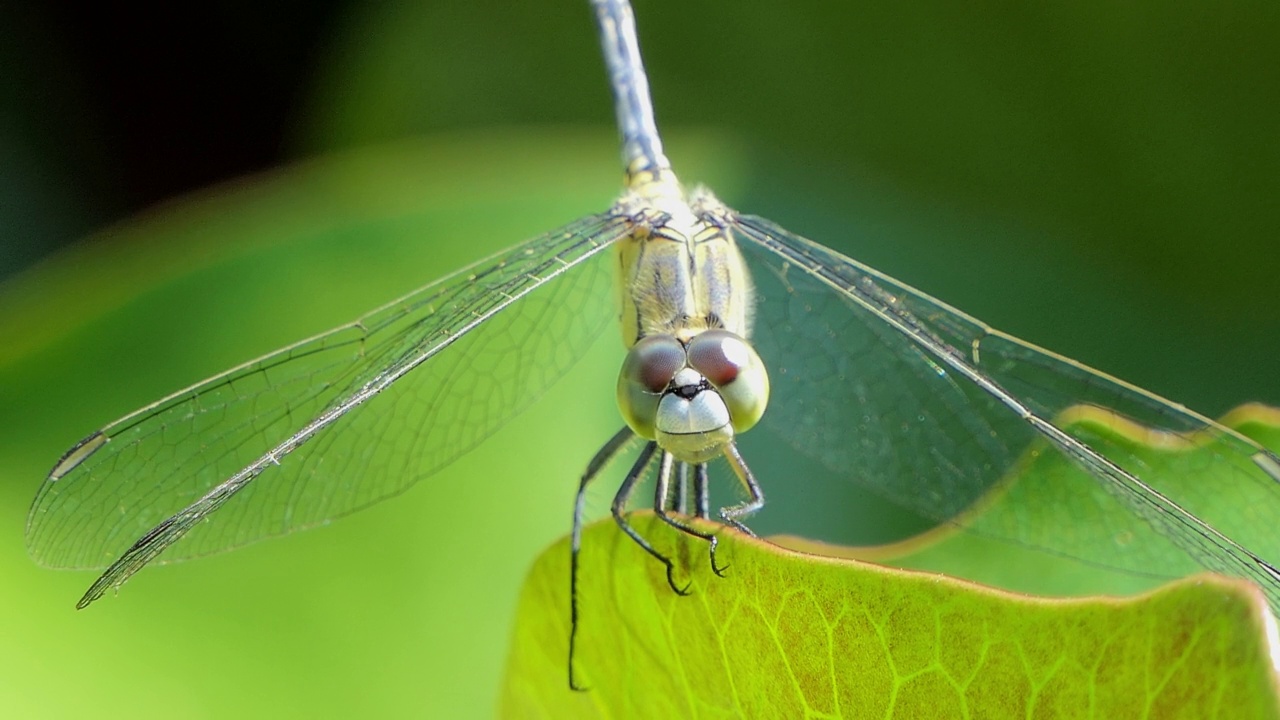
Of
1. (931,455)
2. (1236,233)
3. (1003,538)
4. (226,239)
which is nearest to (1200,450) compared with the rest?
(1003,538)

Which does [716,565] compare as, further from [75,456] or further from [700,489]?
[75,456]

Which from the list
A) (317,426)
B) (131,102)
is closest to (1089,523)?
(317,426)

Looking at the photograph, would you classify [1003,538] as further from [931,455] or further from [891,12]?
[891,12]

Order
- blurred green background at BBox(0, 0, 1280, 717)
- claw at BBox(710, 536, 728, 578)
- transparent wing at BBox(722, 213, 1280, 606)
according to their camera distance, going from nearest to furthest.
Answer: claw at BBox(710, 536, 728, 578) < transparent wing at BBox(722, 213, 1280, 606) < blurred green background at BBox(0, 0, 1280, 717)

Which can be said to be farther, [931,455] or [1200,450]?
[931,455]

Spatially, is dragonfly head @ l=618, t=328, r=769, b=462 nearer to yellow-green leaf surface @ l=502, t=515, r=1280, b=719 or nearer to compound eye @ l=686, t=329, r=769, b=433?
compound eye @ l=686, t=329, r=769, b=433

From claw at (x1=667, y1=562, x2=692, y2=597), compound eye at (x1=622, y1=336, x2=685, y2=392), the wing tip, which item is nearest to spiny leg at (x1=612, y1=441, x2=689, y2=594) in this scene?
claw at (x1=667, y1=562, x2=692, y2=597)

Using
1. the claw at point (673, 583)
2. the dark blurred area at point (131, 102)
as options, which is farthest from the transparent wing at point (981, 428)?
the dark blurred area at point (131, 102)
